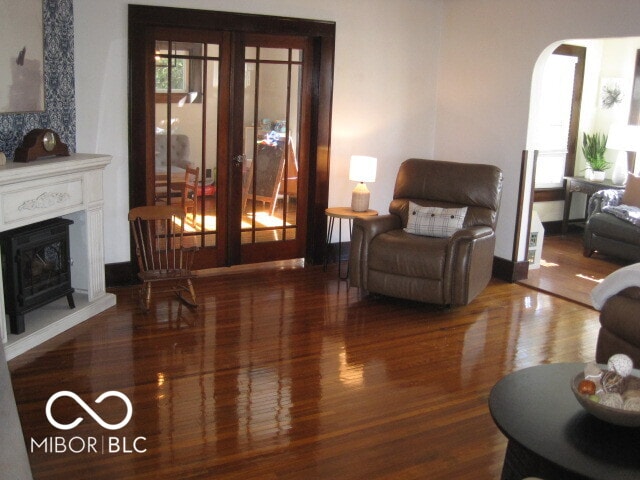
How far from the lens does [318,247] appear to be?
646cm

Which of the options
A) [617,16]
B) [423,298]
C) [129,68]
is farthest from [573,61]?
[129,68]

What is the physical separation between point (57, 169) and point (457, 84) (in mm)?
3766

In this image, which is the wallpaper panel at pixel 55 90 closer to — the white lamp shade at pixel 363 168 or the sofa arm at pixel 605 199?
the white lamp shade at pixel 363 168

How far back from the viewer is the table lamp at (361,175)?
600 cm

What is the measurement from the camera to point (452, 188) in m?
5.77

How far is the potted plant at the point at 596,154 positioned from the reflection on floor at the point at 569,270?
2.54 ft

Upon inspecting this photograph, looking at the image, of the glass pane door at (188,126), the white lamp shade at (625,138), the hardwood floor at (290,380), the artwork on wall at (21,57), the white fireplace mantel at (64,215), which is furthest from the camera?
the white lamp shade at (625,138)

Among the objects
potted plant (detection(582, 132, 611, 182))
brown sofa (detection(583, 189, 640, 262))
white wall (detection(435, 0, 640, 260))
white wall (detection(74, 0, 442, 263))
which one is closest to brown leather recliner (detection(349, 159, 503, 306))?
white wall (detection(435, 0, 640, 260))

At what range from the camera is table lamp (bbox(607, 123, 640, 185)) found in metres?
7.04

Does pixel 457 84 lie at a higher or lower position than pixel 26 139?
higher

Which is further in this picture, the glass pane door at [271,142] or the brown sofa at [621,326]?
the glass pane door at [271,142]

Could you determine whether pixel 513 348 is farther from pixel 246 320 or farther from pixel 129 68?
pixel 129 68

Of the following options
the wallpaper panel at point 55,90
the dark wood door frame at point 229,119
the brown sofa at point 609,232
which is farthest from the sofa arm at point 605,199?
the wallpaper panel at point 55,90

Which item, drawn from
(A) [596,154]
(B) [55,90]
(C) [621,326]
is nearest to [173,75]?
(B) [55,90]
